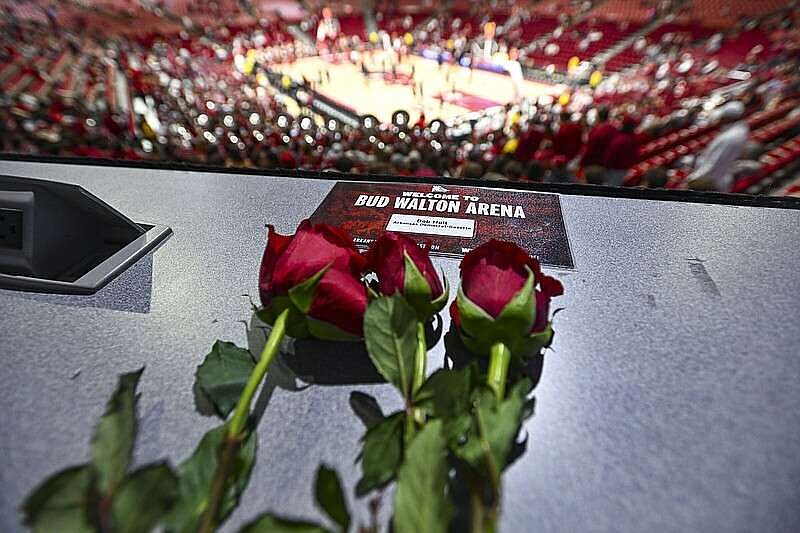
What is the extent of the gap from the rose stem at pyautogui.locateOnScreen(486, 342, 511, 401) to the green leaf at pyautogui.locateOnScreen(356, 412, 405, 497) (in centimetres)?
5

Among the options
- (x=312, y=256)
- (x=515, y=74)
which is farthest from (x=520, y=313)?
(x=515, y=74)

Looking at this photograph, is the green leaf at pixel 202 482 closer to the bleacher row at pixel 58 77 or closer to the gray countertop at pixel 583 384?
the gray countertop at pixel 583 384

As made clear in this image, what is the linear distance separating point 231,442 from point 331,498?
5 cm

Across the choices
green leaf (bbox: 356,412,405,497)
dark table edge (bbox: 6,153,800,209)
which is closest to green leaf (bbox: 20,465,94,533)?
green leaf (bbox: 356,412,405,497)

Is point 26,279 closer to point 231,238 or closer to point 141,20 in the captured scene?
point 231,238

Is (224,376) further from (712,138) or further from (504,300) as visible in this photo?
(712,138)

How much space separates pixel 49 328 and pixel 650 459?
409 mm

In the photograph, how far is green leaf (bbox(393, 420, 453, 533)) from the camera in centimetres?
16

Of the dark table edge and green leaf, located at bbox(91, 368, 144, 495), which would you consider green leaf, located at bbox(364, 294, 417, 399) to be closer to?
green leaf, located at bbox(91, 368, 144, 495)

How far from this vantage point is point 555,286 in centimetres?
26

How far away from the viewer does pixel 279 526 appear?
0.16m

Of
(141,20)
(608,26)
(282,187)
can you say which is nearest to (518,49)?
(608,26)

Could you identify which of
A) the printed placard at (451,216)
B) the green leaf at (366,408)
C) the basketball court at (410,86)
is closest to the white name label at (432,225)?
the printed placard at (451,216)

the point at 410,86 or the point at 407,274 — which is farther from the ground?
the point at 410,86
